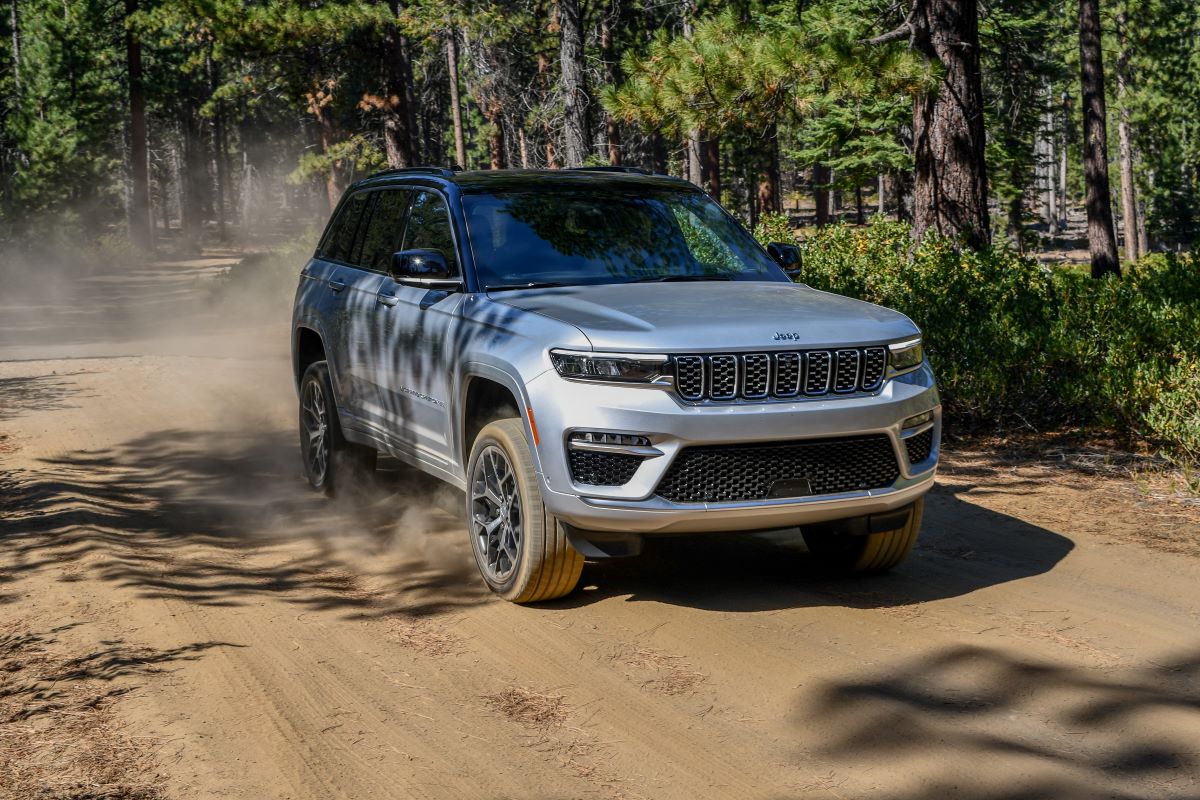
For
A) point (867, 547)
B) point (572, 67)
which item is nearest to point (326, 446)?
point (867, 547)

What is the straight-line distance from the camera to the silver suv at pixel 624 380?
5418mm

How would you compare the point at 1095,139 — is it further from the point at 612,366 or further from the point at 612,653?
the point at 612,653

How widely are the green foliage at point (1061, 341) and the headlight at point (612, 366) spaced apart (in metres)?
4.77

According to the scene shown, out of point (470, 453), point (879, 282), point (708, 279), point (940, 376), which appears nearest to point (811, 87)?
point (879, 282)

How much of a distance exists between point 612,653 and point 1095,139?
33.4 m

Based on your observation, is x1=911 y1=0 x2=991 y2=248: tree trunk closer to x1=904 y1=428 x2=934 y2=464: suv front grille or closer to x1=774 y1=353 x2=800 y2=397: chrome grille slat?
x1=904 y1=428 x2=934 y2=464: suv front grille

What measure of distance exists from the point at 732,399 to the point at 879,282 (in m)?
6.97

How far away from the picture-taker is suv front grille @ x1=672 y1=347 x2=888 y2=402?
5.40 m

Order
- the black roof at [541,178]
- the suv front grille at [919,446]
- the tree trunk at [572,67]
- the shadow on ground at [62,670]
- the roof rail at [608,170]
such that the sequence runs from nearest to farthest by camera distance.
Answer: the shadow on ground at [62,670] → the suv front grille at [919,446] → the black roof at [541,178] → the roof rail at [608,170] → the tree trunk at [572,67]

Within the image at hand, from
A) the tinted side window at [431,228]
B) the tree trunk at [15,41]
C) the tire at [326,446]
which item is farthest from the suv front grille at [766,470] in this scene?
the tree trunk at [15,41]

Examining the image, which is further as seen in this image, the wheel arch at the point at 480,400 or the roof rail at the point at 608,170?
the roof rail at the point at 608,170

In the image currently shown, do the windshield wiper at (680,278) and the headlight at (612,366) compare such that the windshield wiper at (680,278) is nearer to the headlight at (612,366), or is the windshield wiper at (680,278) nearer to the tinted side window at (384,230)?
the headlight at (612,366)

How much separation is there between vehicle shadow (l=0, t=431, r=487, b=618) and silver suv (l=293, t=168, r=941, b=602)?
1.91 feet

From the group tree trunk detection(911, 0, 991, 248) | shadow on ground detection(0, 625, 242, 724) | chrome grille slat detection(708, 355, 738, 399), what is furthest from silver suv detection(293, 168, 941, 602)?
tree trunk detection(911, 0, 991, 248)
